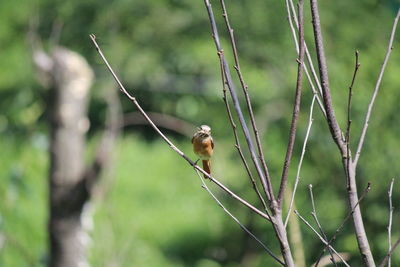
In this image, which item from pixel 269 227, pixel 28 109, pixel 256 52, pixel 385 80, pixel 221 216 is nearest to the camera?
pixel 385 80

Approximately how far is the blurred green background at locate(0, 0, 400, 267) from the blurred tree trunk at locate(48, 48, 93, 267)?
19cm

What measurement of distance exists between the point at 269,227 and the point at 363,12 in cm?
176

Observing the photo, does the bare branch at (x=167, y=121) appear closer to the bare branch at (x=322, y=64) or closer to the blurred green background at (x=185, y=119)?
the blurred green background at (x=185, y=119)

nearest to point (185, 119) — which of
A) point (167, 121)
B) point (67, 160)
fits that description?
point (167, 121)

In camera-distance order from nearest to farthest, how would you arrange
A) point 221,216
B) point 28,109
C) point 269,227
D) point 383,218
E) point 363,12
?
point 383,218 < point 269,227 < point 363,12 < point 221,216 < point 28,109

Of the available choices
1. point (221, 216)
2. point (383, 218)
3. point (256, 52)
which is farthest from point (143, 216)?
point (383, 218)

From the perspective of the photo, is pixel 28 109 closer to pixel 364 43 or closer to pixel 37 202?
pixel 37 202

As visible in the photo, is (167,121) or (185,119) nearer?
(167,121)

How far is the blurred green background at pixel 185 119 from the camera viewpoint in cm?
422

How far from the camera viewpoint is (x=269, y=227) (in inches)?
190

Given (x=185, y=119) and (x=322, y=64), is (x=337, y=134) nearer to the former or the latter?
(x=322, y=64)

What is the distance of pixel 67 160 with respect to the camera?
4.83m

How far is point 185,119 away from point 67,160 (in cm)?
265

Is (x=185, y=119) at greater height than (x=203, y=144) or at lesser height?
lesser
